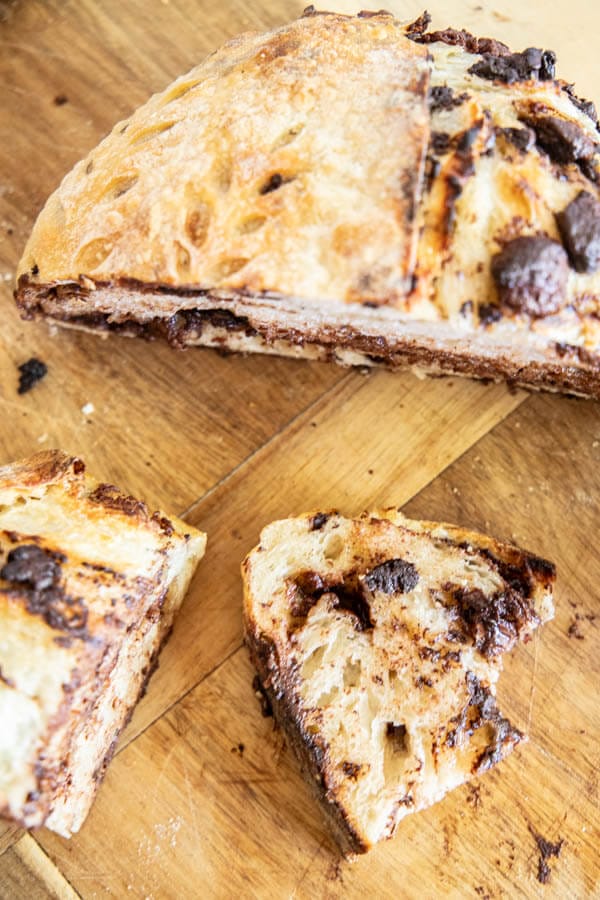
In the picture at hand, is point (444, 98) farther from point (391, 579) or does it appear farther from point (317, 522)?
point (391, 579)

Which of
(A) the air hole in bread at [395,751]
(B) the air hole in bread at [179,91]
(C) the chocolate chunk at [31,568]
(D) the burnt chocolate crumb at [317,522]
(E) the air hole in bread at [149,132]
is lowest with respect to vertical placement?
(A) the air hole in bread at [395,751]

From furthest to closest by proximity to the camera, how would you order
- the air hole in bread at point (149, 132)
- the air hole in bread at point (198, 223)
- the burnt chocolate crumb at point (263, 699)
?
1. the burnt chocolate crumb at point (263, 699)
2. the air hole in bread at point (149, 132)
3. the air hole in bread at point (198, 223)

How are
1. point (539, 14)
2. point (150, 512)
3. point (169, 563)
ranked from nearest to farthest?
point (169, 563) → point (150, 512) → point (539, 14)

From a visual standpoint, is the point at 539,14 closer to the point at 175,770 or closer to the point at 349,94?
the point at 349,94

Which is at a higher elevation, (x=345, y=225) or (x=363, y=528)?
(x=345, y=225)

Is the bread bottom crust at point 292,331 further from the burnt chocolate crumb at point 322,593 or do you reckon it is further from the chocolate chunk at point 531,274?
the burnt chocolate crumb at point 322,593

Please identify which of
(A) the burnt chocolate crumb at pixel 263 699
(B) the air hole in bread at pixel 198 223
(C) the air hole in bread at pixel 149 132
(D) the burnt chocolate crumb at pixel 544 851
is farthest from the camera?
(A) the burnt chocolate crumb at pixel 263 699

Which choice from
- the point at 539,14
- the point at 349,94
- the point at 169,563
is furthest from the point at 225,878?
the point at 539,14

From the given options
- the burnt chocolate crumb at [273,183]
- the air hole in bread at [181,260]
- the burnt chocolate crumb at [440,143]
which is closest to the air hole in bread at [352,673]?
the air hole in bread at [181,260]
